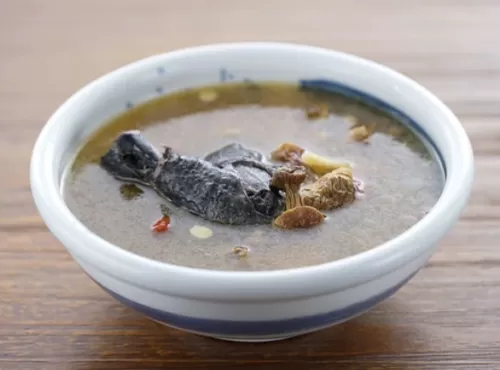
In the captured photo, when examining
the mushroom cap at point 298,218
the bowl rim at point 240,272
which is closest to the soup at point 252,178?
the mushroom cap at point 298,218

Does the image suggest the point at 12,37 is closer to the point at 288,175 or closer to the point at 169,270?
the point at 288,175

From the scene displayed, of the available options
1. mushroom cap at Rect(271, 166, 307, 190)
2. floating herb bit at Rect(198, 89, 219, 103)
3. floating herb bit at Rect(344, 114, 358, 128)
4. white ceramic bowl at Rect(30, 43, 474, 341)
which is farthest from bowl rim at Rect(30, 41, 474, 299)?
floating herb bit at Rect(198, 89, 219, 103)

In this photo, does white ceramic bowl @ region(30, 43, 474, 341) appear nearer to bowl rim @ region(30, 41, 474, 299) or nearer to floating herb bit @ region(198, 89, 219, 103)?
bowl rim @ region(30, 41, 474, 299)

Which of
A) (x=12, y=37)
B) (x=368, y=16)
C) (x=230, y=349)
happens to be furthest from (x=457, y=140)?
(x=12, y=37)

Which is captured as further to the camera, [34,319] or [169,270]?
[34,319]

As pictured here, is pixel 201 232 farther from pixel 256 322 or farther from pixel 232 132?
pixel 232 132

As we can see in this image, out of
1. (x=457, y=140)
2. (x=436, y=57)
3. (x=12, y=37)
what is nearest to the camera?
(x=457, y=140)
